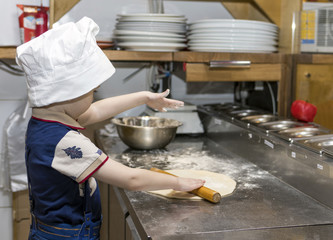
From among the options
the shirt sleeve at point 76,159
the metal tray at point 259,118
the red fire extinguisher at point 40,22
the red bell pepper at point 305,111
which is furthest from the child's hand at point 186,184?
the red fire extinguisher at point 40,22

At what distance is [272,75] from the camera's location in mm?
2033

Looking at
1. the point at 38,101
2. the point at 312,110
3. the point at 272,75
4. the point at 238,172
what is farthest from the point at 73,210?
the point at 272,75

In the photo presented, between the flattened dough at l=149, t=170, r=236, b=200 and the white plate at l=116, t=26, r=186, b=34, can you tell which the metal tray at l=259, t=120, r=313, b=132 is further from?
the white plate at l=116, t=26, r=186, b=34

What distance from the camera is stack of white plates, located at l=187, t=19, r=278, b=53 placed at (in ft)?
6.31

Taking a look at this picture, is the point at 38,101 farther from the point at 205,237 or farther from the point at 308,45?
the point at 308,45

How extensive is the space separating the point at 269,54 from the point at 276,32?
0.39ft

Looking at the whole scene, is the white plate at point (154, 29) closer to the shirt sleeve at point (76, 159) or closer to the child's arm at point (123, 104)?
the child's arm at point (123, 104)

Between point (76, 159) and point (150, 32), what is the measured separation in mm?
948

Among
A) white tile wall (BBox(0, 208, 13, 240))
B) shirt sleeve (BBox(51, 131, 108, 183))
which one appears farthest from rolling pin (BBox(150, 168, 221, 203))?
white tile wall (BBox(0, 208, 13, 240))

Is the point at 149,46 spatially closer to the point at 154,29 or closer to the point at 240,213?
the point at 154,29

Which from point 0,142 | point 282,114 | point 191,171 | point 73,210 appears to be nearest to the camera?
point 73,210

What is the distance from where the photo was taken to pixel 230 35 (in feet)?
6.34

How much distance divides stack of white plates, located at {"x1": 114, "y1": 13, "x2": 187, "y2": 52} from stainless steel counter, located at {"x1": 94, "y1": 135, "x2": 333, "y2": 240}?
0.56 meters

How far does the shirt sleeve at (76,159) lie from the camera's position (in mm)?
1123
